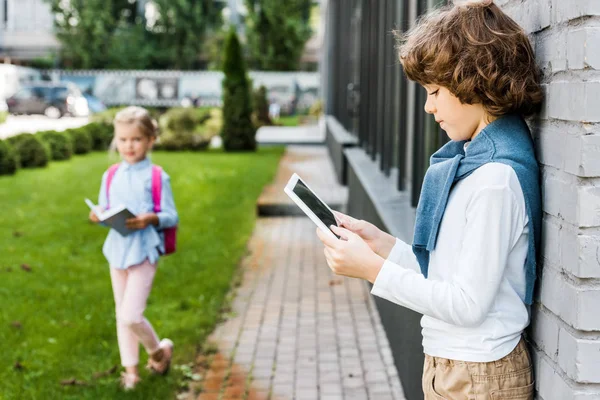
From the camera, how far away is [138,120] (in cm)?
468

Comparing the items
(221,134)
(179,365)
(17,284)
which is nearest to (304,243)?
(17,284)

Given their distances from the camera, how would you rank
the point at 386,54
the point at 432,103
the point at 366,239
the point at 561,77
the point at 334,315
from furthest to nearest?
the point at 386,54 → the point at 334,315 → the point at 366,239 → the point at 432,103 → the point at 561,77

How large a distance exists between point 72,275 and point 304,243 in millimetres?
3112

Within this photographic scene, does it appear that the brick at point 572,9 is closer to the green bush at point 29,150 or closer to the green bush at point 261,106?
the green bush at point 29,150

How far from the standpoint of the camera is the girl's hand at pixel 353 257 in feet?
7.07

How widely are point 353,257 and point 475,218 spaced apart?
34 cm

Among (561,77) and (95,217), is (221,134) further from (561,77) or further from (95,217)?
(561,77)

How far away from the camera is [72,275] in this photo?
7543 mm

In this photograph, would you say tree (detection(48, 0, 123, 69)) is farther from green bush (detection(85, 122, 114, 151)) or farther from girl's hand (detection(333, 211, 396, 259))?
girl's hand (detection(333, 211, 396, 259))

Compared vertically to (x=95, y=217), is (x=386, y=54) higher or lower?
higher

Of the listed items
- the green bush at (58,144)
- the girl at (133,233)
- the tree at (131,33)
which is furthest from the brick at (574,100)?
the tree at (131,33)

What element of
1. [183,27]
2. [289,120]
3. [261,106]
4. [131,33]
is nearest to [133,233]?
[261,106]

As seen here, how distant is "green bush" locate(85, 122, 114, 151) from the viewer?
21.1 meters

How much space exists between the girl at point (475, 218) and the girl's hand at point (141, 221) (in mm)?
2486
